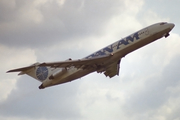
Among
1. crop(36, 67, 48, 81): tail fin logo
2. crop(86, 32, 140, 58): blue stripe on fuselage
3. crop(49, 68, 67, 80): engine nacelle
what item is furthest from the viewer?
crop(36, 67, 48, 81): tail fin logo

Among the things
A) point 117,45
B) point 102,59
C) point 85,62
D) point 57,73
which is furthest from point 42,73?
point 117,45

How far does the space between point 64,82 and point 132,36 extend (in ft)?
46.4

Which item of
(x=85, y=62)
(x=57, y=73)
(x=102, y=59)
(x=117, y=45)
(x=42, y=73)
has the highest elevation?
(x=42, y=73)

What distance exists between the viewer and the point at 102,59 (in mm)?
59344

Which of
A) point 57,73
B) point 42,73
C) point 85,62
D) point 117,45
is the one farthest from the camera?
point 42,73

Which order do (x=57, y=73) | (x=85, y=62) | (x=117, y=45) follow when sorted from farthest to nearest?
1. (x=57, y=73)
2. (x=85, y=62)
3. (x=117, y=45)

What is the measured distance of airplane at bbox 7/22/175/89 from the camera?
58156 mm

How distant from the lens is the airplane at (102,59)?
5816 centimetres

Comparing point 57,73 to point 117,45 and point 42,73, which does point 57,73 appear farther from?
point 117,45

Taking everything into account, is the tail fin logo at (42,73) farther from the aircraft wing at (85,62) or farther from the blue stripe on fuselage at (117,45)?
the blue stripe on fuselage at (117,45)

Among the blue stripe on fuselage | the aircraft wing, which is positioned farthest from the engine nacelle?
the blue stripe on fuselage

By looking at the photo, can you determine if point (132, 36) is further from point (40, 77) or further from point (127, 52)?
point (40, 77)

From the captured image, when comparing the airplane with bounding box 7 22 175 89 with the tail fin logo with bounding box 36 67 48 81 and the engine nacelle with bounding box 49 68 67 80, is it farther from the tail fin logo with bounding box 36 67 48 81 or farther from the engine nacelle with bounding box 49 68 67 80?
the tail fin logo with bounding box 36 67 48 81

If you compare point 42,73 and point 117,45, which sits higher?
point 42,73
